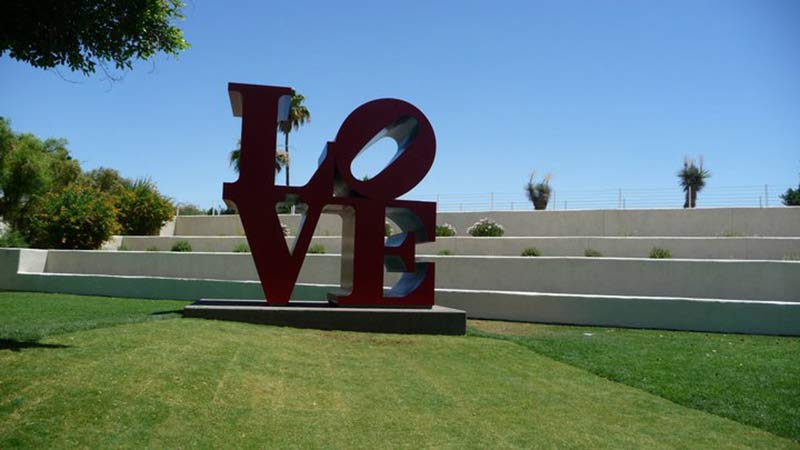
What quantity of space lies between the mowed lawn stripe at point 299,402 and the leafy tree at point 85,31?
149 inches

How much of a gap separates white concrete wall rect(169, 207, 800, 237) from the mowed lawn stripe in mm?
14897

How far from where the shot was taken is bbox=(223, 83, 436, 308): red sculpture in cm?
1385

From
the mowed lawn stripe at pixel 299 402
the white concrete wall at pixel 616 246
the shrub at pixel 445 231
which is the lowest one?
the mowed lawn stripe at pixel 299 402

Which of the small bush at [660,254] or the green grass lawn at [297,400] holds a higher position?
the small bush at [660,254]

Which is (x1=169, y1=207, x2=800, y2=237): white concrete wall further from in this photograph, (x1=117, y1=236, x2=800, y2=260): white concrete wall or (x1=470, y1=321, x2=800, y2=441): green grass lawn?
(x1=470, y1=321, x2=800, y2=441): green grass lawn

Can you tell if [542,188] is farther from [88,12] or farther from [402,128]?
[88,12]

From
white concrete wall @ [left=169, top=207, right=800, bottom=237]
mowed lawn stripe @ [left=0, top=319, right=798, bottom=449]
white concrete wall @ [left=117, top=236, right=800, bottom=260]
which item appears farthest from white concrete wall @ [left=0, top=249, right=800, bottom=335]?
white concrete wall @ [left=169, top=207, right=800, bottom=237]

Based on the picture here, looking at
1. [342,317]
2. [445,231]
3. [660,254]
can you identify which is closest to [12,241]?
[445,231]

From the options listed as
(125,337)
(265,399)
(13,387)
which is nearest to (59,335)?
(125,337)

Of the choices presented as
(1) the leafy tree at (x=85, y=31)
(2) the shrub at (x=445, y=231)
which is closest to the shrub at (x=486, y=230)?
(2) the shrub at (x=445, y=231)

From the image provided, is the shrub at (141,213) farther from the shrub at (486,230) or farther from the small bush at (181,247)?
the shrub at (486,230)

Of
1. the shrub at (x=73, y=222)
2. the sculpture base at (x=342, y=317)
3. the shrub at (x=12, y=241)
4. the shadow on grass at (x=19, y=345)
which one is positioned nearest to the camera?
the shadow on grass at (x=19, y=345)

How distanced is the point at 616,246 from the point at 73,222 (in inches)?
764

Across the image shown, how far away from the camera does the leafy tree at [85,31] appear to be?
7984mm
